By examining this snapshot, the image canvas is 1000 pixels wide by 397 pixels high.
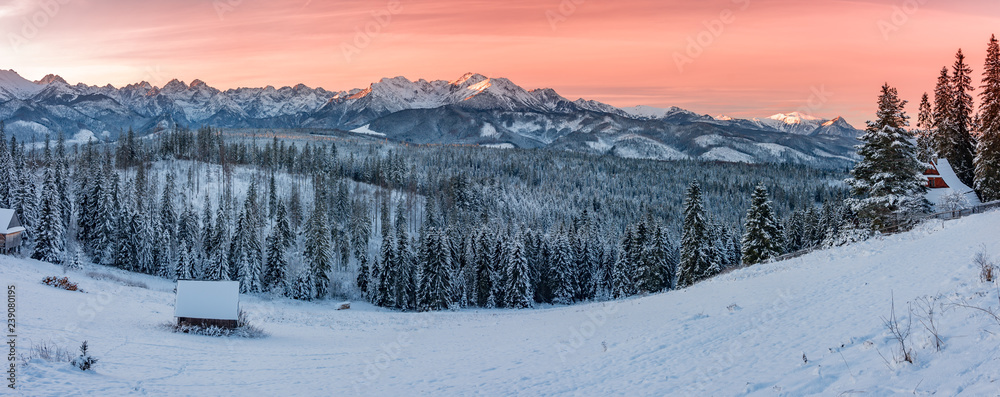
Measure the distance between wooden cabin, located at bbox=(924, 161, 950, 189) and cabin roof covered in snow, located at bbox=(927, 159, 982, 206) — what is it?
0.23m

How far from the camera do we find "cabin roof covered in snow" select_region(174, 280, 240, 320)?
102 ft

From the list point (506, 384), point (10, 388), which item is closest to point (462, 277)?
point (506, 384)

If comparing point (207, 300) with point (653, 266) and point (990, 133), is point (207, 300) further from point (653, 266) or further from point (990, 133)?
Answer: point (990, 133)

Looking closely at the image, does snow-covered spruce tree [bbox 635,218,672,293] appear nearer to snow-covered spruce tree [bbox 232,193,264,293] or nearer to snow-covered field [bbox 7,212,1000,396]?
snow-covered field [bbox 7,212,1000,396]

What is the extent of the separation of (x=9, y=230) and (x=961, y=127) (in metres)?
106

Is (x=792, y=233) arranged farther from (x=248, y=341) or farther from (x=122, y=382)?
(x=122, y=382)

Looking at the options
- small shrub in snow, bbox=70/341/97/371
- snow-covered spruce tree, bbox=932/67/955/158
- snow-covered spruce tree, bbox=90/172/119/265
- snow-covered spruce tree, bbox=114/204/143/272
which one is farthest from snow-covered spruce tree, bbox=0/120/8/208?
snow-covered spruce tree, bbox=932/67/955/158

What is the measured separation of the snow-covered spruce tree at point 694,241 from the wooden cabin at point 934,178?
1969cm

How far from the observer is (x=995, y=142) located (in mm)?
40188

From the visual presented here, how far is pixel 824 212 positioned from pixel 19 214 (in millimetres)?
113743

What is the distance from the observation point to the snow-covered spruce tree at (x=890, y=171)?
35125mm

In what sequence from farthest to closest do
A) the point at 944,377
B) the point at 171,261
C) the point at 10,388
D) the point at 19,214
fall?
the point at 171,261, the point at 19,214, the point at 10,388, the point at 944,377

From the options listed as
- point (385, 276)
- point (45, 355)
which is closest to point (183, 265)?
point (385, 276)

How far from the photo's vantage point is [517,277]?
68.7 meters
